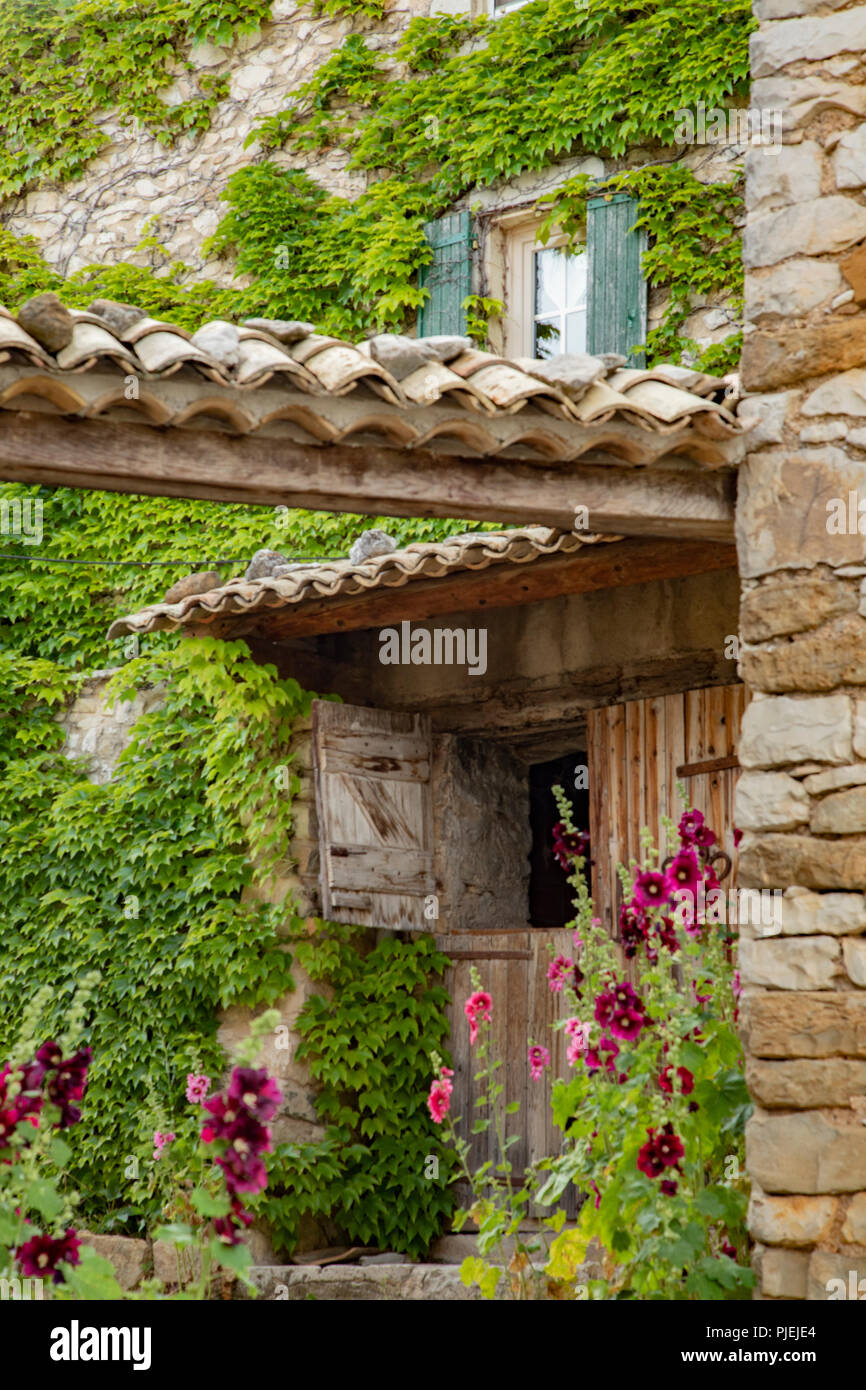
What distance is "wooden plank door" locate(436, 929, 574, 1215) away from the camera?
6516mm

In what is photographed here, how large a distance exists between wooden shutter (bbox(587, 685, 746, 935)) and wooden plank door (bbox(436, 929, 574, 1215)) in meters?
0.52

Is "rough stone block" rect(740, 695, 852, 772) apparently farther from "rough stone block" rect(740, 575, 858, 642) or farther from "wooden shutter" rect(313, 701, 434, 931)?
"wooden shutter" rect(313, 701, 434, 931)

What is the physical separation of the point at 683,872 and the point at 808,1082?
624 millimetres

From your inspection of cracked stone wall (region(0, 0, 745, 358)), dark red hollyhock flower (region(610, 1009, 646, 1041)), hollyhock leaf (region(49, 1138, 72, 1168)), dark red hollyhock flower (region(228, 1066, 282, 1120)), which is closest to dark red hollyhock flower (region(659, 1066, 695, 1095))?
dark red hollyhock flower (region(610, 1009, 646, 1041))

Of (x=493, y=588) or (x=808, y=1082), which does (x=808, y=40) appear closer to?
(x=493, y=588)

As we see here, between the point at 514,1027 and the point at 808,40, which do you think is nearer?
the point at 808,40

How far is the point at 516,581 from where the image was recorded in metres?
5.81

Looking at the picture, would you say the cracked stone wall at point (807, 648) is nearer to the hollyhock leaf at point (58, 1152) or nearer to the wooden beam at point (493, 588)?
the wooden beam at point (493, 588)

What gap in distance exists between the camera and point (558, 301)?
856 centimetres

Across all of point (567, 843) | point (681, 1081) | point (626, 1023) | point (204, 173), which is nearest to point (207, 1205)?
point (626, 1023)

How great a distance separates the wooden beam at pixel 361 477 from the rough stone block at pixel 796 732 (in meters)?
0.67

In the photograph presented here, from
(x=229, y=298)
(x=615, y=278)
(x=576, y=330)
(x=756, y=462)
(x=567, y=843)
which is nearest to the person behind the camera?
(x=756, y=462)
